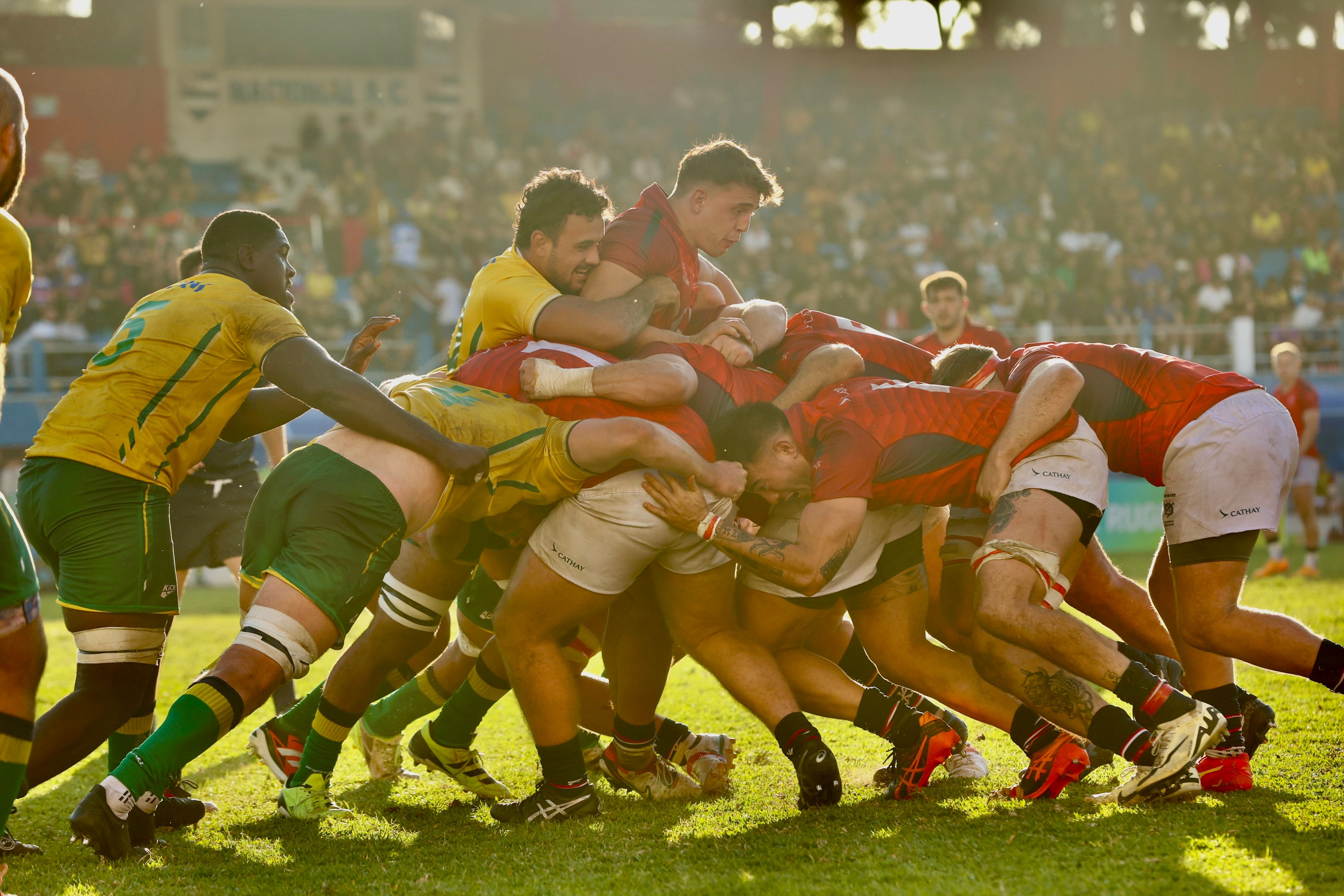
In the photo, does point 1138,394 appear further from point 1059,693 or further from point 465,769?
point 465,769

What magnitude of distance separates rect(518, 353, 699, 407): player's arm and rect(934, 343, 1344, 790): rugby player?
1282mm

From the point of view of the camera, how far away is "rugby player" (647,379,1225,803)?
13.1ft

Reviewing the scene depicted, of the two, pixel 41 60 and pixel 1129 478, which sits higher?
pixel 41 60

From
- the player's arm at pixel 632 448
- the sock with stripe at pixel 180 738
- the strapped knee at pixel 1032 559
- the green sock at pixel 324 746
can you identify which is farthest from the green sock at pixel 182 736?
the strapped knee at pixel 1032 559

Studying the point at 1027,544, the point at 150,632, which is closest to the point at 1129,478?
the point at 1027,544

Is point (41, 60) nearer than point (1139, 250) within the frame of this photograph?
No

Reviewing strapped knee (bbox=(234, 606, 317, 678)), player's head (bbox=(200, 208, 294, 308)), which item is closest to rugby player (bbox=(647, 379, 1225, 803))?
strapped knee (bbox=(234, 606, 317, 678))

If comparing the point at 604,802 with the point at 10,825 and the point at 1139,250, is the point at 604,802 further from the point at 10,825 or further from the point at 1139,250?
the point at 1139,250

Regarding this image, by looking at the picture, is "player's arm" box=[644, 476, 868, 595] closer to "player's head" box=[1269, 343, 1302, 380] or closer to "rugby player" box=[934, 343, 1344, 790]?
"rugby player" box=[934, 343, 1344, 790]

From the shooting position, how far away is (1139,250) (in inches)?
799

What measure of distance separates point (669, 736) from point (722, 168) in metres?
2.41

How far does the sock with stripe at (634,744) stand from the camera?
4688 millimetres

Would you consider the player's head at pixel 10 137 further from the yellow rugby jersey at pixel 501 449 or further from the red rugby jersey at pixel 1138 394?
the red rugby jersey at pixel 1138 394

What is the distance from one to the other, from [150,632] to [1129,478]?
41.5 feet
